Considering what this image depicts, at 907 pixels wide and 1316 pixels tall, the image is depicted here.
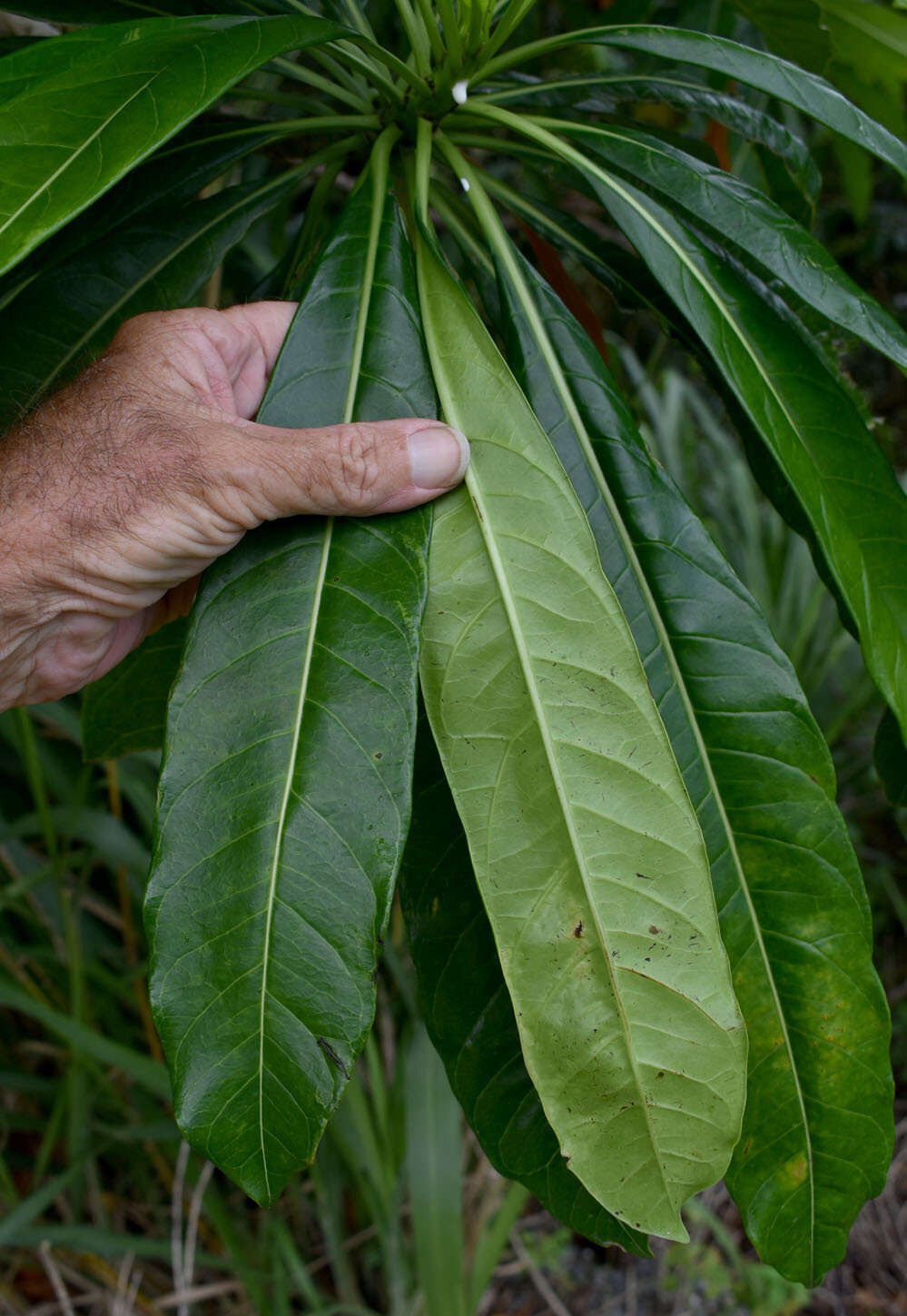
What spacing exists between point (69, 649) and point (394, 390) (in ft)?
1.11

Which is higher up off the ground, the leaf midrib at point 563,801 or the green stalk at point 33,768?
the leaf midrib at point 563,801

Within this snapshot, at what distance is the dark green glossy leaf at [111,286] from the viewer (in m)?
0.68

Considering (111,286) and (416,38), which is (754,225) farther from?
(111,286)

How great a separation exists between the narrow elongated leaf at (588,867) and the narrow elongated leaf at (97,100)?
0.26 m

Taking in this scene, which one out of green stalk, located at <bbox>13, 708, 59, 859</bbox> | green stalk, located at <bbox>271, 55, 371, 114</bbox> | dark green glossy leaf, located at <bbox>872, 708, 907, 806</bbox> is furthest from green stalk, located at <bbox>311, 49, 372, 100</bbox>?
green stalk, located at <bbox>13, 708, 59, 859</bbox>

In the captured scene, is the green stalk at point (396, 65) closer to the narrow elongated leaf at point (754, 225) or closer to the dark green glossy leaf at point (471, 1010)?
the narrow elongated leaf at point (754, 225)

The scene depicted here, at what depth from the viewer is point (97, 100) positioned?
0.48 meters

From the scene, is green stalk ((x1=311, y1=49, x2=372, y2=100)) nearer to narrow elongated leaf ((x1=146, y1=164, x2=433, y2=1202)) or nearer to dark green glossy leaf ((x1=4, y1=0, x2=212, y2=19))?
dark green glossy leaf ((x1=4, y1=0, x2=212, y2=19))

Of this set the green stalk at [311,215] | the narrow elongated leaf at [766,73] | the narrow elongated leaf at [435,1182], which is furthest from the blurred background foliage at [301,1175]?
the narrow elongated leaf at [766,73]

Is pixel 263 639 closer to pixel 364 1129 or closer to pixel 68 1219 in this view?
pixel 364 1129

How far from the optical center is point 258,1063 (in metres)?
0.51

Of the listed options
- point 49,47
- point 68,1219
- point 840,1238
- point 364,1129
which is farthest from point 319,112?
point 68,1219

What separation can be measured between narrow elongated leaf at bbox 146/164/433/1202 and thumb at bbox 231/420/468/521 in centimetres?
4

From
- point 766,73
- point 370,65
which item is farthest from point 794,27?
point 370,65
